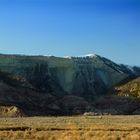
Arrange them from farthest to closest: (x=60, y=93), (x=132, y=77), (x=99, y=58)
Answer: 1. (x=99, y=58)
2. (x=132, y=77)
3. (x=60, y=93)

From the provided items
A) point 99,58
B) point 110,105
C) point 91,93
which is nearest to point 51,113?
point 110,105

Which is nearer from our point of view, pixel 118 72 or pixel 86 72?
pixel 86 72

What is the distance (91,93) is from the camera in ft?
500

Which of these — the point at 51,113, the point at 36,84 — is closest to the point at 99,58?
the point at 36,84

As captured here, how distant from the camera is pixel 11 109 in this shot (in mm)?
101500

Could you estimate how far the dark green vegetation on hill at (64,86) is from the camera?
120000 mm

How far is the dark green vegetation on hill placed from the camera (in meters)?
120

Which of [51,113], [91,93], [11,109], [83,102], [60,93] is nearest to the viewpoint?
[11,109]

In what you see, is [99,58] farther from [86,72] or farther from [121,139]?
[121,139]

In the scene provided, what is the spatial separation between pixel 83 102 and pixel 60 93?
13060 mm

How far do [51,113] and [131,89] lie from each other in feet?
127

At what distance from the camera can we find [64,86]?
155000 millimetres

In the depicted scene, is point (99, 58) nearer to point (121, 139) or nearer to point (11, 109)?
point (11, 109)

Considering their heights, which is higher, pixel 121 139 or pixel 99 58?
pixel 99 58
